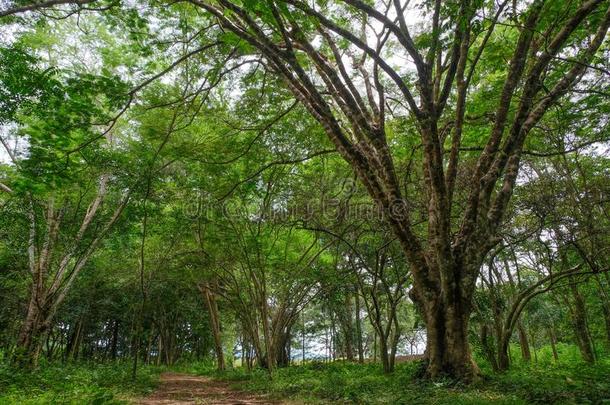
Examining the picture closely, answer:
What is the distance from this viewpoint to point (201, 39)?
339 inches

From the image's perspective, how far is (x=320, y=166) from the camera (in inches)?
475

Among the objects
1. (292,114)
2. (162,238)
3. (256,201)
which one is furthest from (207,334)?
(292,114)

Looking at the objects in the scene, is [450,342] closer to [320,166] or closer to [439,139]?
[439,139]

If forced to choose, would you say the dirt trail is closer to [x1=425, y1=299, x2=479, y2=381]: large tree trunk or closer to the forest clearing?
the forest clearing

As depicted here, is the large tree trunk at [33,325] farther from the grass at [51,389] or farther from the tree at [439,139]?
the tree at [439,139]

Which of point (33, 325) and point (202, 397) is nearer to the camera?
point (202, 397)

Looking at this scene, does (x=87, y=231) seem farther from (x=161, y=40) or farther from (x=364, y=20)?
(x=364, y=20)

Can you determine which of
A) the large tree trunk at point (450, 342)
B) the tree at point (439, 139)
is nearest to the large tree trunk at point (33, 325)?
the tree at point (439, 139)

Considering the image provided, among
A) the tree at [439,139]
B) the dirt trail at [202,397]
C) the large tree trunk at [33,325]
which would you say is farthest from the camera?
the large tree trunk at [33,325]

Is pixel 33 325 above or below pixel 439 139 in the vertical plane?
below

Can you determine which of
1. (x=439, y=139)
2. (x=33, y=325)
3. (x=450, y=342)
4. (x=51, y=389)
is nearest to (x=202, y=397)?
(x=51, y=389)

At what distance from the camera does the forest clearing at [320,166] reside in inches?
245

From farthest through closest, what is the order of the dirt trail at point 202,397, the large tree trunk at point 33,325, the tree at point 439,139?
the large tree trunk at point 33,325 → the dirt trail at point 202,397 → the tree at point 439,139

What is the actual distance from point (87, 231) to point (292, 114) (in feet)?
30.0
